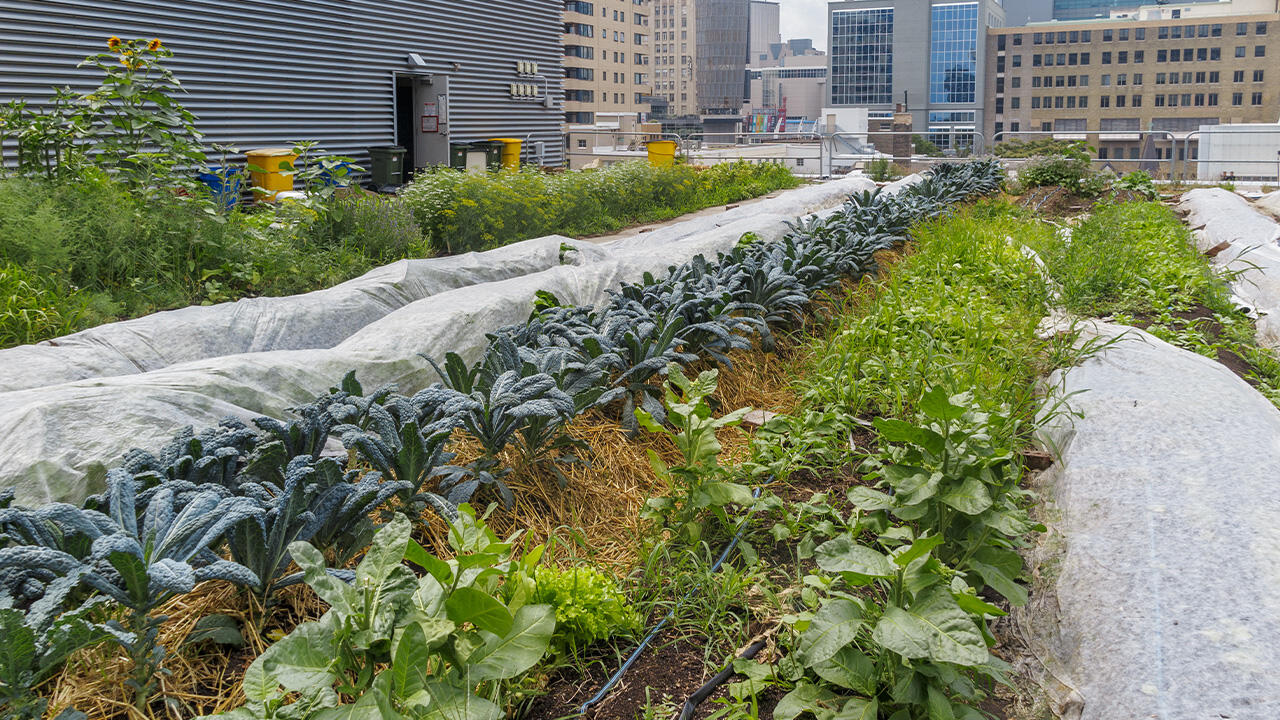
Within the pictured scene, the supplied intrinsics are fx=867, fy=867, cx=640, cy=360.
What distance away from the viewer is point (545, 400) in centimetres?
257

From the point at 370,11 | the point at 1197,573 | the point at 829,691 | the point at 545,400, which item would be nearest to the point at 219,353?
the point at 545,400

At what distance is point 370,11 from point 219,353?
38.8 ft

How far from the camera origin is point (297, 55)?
42.3ft

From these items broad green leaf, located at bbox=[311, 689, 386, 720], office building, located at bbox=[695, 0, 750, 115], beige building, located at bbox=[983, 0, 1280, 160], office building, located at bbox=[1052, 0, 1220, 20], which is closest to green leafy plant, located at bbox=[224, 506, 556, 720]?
broad green leaf, located at bbox=[311, 689, 386, 720]

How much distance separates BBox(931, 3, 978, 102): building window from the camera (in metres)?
92.3

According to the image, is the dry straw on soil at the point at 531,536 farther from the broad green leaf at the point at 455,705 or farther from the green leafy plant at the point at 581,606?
the broad green leaf at the point at 455,705

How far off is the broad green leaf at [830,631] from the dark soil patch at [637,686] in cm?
32

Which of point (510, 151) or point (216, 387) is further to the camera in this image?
point (510, 151)

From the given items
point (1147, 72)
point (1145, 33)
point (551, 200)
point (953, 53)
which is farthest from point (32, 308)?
point (953, 53)

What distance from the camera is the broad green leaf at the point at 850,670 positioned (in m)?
1.78

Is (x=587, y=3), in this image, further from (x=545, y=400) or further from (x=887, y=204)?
(x=545, y=400)

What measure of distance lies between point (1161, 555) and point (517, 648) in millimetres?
1620

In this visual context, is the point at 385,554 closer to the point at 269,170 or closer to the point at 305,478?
the point at 305,478

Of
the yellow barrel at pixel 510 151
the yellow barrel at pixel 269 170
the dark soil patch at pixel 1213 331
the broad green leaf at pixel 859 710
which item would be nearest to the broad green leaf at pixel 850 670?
the broad green leaf at pixel 859 710
